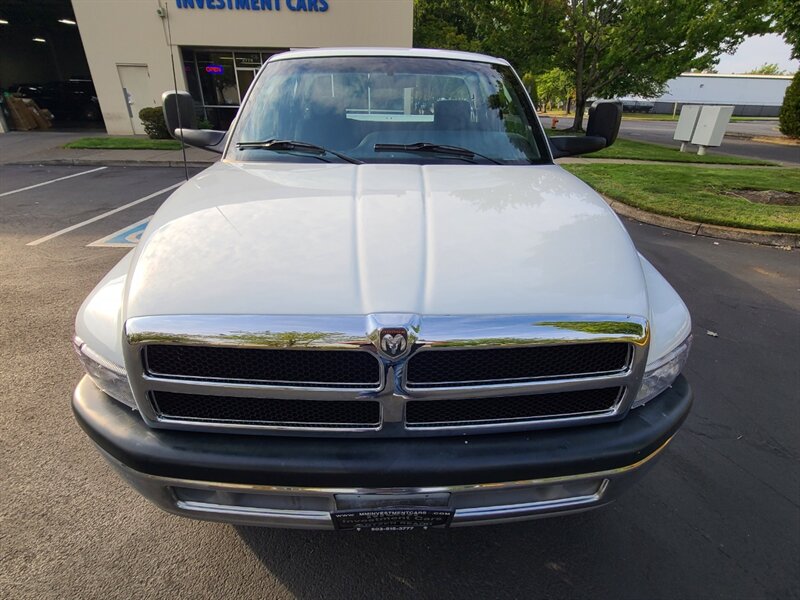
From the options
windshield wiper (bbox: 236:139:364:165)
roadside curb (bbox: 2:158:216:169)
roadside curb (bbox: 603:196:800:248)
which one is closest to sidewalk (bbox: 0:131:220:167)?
roadside curb (bbox: 2:158:216:169)

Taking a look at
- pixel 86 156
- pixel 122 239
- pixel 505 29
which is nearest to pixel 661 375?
pixel 122 239

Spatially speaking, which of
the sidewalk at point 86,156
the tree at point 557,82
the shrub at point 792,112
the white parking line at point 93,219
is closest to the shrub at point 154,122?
the sidewalk at point 86,156

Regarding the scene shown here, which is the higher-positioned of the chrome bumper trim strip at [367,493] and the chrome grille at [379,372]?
the chrome grille at [379,372]

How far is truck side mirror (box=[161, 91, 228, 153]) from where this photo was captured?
3.29m

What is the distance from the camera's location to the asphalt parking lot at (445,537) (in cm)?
193

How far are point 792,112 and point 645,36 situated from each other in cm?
1116

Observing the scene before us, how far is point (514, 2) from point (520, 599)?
2026 cm

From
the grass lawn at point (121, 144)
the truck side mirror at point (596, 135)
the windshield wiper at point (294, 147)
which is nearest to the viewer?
the windshield wiper at point (294, 147)

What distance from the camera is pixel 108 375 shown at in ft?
5.32

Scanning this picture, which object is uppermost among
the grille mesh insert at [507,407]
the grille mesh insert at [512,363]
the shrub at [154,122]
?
the grille mesh insert at [512,363]

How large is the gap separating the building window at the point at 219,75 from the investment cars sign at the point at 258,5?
1.34m

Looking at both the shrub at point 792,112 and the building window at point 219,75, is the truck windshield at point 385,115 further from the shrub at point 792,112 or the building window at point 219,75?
the shrub at point 792,112

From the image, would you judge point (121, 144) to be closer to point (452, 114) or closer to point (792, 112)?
point (452, 114)

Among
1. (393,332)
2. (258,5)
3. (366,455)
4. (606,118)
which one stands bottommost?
(366,455)
